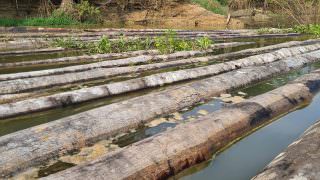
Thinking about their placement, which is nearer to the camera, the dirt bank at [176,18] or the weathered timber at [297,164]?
the weathered timber at [297,164]

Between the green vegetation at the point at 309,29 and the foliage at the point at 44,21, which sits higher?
the foliage at the point at 44,21

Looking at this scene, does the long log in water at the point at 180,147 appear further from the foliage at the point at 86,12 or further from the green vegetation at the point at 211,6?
the green vegetation at the point at 211,6

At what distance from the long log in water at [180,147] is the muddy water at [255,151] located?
85 millimetres

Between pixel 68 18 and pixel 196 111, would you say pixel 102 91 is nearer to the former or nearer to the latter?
pixel 196 111

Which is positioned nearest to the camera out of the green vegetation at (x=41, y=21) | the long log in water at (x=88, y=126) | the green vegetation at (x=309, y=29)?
the long log in water at (x=88, y=126)

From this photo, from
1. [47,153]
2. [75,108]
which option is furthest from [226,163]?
[75,108]

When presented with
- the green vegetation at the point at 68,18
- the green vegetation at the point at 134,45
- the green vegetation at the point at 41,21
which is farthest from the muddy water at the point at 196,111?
the green vegetation at the point at 68,18

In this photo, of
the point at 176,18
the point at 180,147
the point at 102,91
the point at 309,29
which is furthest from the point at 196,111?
the point at 176,18

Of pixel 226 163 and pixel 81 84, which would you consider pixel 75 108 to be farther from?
pixel 226 163

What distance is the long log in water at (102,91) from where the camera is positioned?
17.2 feet

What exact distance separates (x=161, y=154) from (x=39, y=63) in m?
6.65

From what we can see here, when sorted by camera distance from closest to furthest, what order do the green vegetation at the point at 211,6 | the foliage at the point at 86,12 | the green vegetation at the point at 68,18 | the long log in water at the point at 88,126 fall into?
1. the long log in water at the point at 88,126
2. the green vegetation at the point at 68,18
3. the foliage at the point at 86,12
4. the green vegetation at the point at 211,6

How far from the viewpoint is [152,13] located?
2814cm

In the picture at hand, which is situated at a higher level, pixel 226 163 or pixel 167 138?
pixel 167 138
